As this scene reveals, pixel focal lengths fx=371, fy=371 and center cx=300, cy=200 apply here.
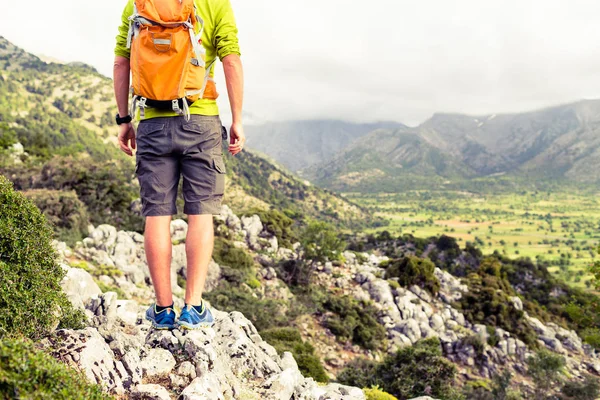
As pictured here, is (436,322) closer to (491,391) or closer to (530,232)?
(491,391)

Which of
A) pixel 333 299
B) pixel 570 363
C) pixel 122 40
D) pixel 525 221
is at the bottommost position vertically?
pixel 525 221

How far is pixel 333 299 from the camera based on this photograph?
27469mm

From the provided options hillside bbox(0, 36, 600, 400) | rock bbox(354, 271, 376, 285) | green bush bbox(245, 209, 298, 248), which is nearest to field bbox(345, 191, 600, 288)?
hillside bbox(0, 36, 600, 400)

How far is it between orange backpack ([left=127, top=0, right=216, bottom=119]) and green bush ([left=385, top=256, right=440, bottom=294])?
111ft

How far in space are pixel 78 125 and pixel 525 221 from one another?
637 feet

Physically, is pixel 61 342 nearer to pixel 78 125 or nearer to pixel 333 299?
pixel 333 299

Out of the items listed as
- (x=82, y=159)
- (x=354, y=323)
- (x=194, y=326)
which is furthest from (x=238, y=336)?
(x=82, y=159)

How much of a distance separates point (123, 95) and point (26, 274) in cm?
218

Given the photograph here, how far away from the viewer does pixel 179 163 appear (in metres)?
4.09

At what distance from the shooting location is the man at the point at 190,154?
390 centimetres

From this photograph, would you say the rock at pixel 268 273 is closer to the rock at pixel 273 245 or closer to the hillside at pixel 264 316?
the hillside at pixel 264 316

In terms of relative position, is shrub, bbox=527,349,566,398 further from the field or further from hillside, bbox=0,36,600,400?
the field

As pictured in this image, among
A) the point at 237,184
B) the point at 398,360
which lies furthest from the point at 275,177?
the point at 398,360

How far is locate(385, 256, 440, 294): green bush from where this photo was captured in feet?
115
